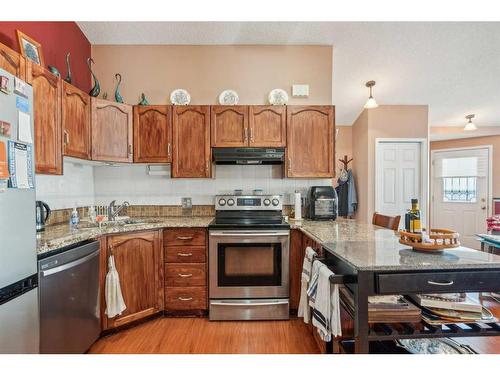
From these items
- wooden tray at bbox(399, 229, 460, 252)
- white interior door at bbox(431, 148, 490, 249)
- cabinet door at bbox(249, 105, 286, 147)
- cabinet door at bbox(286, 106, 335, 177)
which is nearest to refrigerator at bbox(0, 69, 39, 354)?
cabinet door at bbox(249, 105, 286, 147)

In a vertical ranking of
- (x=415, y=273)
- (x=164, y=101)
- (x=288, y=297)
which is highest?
(x=164, y=101)

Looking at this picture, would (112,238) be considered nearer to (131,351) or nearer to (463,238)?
(131,351)

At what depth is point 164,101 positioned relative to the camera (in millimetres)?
3076

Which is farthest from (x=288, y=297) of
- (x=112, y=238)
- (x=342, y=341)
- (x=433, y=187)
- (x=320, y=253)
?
(x=433, y=187)

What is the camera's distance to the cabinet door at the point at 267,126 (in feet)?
9.13

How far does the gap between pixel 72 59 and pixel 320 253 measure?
298cm

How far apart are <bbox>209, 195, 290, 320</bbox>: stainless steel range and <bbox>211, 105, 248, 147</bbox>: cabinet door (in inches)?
34.7

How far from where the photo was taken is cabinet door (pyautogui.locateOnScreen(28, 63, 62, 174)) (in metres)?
1.83

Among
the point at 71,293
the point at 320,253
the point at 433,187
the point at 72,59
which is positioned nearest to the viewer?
the point at 71,293

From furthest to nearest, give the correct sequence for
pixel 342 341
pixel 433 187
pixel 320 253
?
1. pixel 433 187
2. pixel 320 253
3. pixel 342 341

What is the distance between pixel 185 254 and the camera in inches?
96.3

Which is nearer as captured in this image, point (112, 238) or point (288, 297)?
point (112, 238)

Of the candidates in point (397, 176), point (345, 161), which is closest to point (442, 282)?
point (397, 176)

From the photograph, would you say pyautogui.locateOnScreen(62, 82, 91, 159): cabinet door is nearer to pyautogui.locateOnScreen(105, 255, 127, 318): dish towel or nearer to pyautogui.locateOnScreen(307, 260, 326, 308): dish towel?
pyautogui.locateOnScreen(105, 255, 127, 318): dish towel
